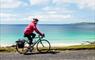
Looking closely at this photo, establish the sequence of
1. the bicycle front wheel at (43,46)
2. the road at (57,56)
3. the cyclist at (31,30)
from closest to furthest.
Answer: the road at (57,56)
the cyclist at (31,30)
the bicycle front wheel at (43,46)

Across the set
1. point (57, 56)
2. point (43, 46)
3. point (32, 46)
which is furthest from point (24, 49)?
point (57, 56)

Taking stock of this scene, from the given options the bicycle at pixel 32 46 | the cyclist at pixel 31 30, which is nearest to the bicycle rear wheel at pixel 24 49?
the bicycle at pixel 32 46

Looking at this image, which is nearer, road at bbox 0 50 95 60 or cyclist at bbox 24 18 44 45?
road at bbox 0 50 95 60

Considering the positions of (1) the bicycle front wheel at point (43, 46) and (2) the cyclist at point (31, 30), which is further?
(1) the bicycle front wheel at point (43, 46)

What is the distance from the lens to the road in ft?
63.2

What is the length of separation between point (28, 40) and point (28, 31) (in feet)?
1.93

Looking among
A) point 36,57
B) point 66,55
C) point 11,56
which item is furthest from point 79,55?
point 11,56

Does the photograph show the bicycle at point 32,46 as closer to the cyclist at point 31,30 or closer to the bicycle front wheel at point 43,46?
the bicycle front wheel at point 43,46

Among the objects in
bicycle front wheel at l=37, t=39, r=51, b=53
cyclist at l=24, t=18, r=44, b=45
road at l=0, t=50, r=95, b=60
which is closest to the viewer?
road at l=0, t=50, r=95, b=60

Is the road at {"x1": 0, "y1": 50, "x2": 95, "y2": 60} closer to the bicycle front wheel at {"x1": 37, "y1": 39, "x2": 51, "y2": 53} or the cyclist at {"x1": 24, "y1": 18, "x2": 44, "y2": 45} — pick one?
the bicycle front wheel at {"x1": 37, "y1": 39, "x2": 51, "y2": 53}

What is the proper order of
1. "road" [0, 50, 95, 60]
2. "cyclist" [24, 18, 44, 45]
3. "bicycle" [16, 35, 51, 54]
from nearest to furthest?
"road" [0, 50, 95, 60]
"cyclist" [24, 18, 44, 45]
"bicycle" [16, 35, 51, 54]

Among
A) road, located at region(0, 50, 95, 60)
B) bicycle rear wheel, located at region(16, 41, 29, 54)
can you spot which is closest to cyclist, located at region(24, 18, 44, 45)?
bicycle rear wheel, located at region(16, 41, 29, 54)

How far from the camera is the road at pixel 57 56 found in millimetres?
19250

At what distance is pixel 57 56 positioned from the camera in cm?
1989
